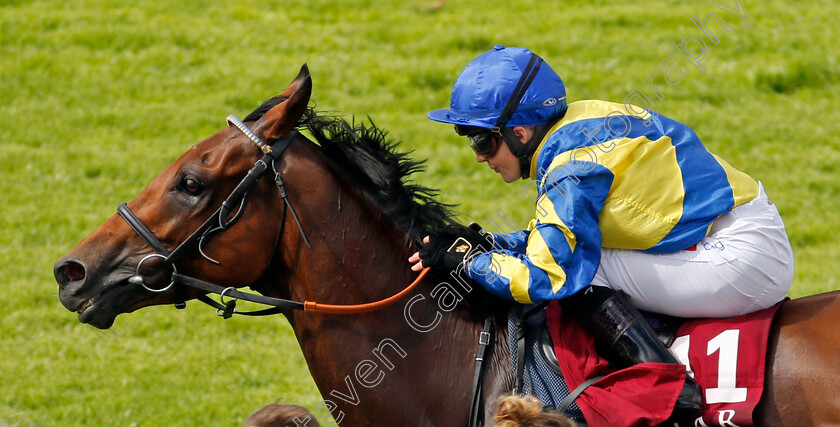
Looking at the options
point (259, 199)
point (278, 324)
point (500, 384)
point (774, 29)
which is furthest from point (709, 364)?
point (774, 29)

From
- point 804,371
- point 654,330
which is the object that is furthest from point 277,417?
point 804,371

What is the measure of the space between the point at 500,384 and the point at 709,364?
29.2 inches

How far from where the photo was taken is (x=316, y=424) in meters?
3.84

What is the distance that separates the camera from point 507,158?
3.39 metres

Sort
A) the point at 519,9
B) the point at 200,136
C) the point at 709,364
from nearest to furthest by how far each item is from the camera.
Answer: the point at 709,364 < the point at 200,136 < the point at 519,9

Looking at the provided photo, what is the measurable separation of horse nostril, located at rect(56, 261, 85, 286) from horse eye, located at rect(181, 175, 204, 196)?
0.48m

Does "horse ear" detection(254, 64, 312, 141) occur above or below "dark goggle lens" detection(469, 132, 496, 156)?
above

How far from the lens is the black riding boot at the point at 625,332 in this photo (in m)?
2.98

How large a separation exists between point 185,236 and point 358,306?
2.24 ft

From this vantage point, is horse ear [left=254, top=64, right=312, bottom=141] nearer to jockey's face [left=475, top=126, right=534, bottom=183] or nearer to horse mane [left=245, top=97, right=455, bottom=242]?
horse mane [left=245, top=97, right=455, bottom=242]

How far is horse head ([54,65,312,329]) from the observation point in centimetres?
320

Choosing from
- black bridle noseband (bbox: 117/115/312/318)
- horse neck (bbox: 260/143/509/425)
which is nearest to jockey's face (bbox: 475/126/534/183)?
horse neck (bbox: 260/143/509/425)

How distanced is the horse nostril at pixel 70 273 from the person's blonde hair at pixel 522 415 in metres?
1.60

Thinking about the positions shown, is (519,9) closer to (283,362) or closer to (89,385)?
(283,362)
